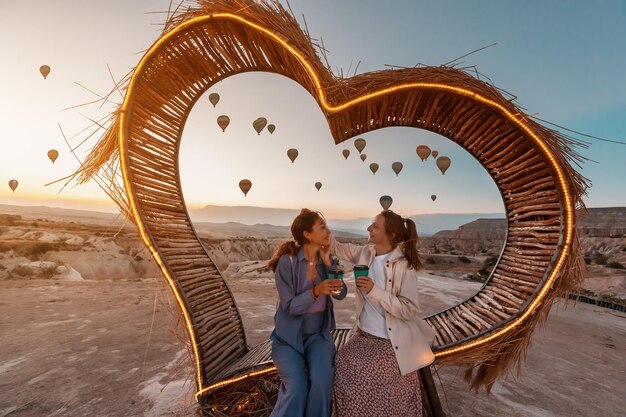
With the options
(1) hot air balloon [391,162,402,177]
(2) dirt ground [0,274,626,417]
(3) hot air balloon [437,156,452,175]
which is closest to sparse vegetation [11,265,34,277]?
(2) dirt ground [0,274,626,417]

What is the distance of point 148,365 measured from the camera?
13.4 feet

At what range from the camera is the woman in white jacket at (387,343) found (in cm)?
222

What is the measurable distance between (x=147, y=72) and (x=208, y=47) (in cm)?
55

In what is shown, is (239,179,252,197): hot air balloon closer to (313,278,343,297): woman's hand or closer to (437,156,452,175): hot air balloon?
(437,156,452,175): hot air balloon

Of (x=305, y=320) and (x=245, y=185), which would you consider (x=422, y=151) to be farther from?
(x=305, y=320)

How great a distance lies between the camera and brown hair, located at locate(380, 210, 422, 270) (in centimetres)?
255

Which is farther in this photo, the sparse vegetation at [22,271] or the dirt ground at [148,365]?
the sparse vegetation at [22,271]

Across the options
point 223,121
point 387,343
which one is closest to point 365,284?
point 387,343

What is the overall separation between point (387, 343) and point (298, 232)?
1.06 m

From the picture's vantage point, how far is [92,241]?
22328 mm

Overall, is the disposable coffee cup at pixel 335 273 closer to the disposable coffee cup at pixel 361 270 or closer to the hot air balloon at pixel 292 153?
the disposable coffee cup at pixel 361 270

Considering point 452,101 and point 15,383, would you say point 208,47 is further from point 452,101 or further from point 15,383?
point 15,383

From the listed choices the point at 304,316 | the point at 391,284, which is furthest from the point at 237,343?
the point at 391,284

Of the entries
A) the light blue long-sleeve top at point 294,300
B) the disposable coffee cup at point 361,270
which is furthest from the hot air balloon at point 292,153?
the disposable coffee cup at point 361,270
